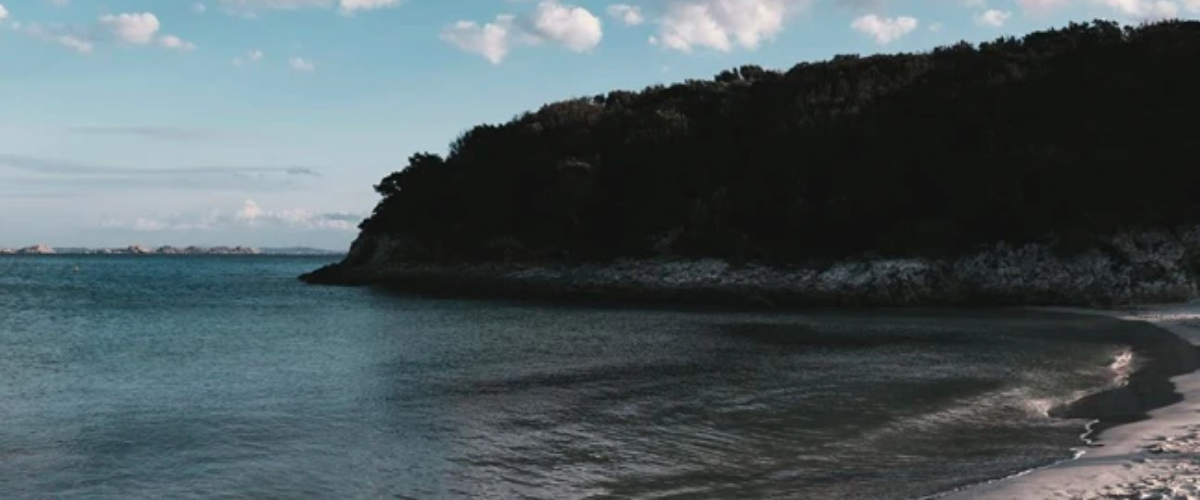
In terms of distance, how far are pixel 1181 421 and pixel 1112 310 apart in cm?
3249

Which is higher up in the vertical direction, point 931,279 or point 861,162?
point 861,162

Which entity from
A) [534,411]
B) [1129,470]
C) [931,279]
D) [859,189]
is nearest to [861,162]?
[859,189]

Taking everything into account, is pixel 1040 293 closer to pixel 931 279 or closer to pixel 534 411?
pixel 931 279

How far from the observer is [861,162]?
198ft

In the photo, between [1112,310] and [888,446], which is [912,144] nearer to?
[1112,310]

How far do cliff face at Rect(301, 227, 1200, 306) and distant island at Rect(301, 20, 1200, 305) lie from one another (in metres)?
0.12

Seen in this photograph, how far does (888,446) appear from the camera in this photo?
13.5 m

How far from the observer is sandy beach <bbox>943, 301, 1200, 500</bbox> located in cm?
968

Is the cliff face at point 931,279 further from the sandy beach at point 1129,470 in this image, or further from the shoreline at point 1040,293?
the sandy beach at point 1129,470

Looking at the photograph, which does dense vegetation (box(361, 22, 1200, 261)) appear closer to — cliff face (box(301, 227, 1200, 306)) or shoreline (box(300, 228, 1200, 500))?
cliff face (box(301, 227, 1200, 306))

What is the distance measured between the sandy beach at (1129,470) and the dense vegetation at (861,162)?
3852 centimetres

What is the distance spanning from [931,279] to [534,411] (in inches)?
1541

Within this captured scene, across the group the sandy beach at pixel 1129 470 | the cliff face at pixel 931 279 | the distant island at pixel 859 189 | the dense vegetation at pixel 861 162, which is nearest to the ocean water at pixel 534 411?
the sandy beach at pixel 1129 470

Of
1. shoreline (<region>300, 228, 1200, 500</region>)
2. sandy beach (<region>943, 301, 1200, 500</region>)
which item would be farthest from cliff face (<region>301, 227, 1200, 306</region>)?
sandy beach (<region>943, 301, 1200, 500</region>)
